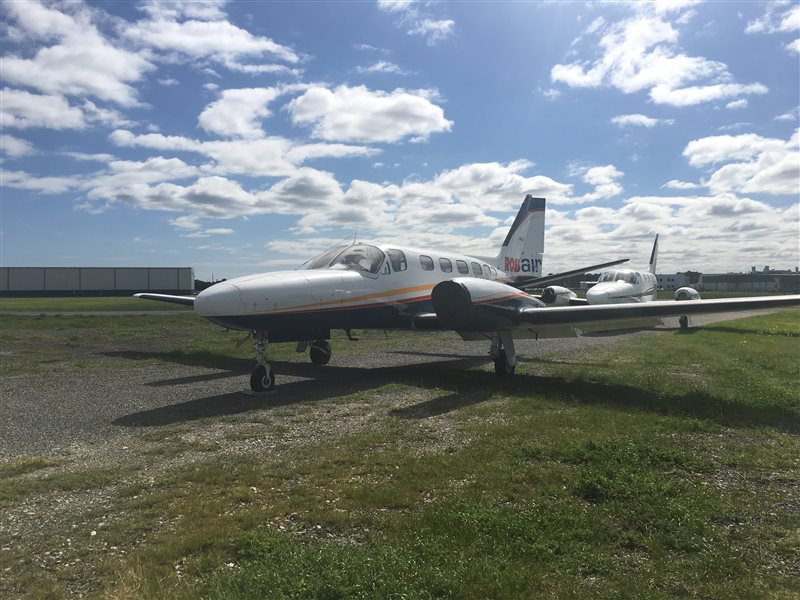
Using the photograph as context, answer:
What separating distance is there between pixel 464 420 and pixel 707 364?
30.0 feet

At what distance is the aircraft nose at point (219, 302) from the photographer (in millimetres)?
8992

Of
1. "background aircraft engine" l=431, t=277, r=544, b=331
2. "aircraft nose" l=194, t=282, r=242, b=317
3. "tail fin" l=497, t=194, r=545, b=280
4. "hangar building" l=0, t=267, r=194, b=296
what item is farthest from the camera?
"hangar building" l=0, t=267, r=194, b=296

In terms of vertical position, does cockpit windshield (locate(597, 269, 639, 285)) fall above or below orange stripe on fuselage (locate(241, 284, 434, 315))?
above

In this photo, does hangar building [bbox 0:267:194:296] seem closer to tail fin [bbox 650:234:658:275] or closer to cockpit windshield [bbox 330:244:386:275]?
tail fin [bbox 650:234:658:275]

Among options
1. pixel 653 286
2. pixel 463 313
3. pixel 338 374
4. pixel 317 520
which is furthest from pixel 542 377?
pixel 653 286

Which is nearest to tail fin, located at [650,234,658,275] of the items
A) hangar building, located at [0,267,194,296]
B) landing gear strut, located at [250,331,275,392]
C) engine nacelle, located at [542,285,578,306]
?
engine nacelle, located at [542,285,578,306]

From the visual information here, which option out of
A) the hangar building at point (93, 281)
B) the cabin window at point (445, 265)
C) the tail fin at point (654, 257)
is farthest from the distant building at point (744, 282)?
the cabin window at point (445, 265)

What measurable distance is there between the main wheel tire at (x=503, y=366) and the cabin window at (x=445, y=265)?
332 centimetres

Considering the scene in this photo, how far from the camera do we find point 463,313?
11070mm

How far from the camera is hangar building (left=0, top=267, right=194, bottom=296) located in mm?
78250

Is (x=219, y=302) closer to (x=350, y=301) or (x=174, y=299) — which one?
(x=350, y=301)

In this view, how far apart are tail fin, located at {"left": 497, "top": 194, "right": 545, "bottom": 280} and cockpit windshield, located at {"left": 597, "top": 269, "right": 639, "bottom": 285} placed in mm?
9161

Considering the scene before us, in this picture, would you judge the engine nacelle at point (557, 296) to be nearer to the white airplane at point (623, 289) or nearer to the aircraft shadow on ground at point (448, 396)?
the white airplane at point (623, 289)

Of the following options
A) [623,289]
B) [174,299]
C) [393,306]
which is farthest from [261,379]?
[623,289]
